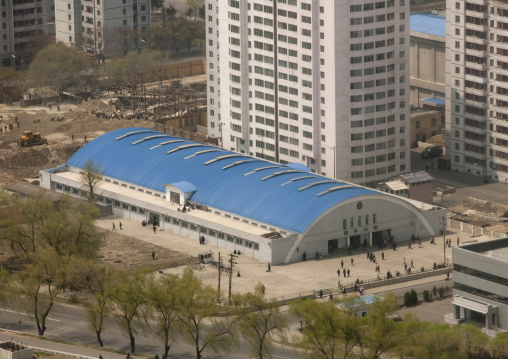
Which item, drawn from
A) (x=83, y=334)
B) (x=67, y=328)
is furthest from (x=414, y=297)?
(x=67, y=328)

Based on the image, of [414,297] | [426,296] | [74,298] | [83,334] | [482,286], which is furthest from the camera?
[426,296]

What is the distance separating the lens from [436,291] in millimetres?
196250

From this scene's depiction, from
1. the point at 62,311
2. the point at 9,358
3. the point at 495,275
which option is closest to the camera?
the point at 9,358

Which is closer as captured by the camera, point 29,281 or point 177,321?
point 177,321

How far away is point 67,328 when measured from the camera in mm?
184750

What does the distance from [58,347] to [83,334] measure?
22.0 feet

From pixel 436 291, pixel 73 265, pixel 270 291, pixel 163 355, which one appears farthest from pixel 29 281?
pixel 436 291

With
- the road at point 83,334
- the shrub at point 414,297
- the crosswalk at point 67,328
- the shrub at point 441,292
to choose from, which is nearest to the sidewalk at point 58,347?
the road at point 83,334

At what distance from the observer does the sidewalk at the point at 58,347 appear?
17275 cm

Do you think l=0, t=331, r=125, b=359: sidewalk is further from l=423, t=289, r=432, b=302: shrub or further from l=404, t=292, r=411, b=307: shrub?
l=423, t=289, r=432, b=302: shrub

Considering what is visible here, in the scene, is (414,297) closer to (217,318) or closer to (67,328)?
(217,318)

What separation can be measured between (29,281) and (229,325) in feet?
89.1

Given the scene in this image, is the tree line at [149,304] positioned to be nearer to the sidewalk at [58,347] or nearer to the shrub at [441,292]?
the sidewalk at [58,347]

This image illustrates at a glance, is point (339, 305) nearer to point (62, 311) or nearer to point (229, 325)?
point (229, 325)
